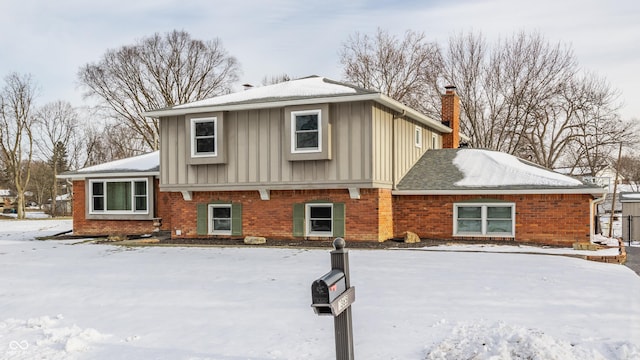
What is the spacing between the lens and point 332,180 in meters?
16.1

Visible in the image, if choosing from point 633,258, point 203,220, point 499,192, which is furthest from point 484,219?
point 203,220

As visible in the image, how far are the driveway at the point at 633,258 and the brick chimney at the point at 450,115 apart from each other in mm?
8298

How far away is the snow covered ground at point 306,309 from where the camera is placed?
19.5ft

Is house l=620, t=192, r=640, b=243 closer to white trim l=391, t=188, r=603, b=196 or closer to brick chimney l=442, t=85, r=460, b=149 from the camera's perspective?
brick chimney l=442, t=85, r=460, b=149

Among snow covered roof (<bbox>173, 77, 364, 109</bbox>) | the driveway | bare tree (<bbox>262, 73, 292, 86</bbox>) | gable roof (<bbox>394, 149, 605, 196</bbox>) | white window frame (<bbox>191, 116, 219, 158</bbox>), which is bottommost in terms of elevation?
the driveway

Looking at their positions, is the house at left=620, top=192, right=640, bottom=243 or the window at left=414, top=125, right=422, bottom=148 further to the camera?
the house at left=620, top=192, right=640, bottom=243

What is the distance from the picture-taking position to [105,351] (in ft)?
20.0

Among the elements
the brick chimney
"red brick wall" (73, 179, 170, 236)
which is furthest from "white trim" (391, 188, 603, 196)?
"red brick wall" (73, 179, 170, 236)

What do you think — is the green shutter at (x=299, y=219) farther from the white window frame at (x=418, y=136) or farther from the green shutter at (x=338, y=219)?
the white window frame at (x=418, y=136)

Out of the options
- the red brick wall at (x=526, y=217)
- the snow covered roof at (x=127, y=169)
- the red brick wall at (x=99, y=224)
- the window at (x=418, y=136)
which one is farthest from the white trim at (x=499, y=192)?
the red brick wall at (x=99, y=224)

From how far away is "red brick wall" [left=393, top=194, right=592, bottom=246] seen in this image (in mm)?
15672

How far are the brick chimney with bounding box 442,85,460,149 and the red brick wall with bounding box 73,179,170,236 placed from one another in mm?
12628

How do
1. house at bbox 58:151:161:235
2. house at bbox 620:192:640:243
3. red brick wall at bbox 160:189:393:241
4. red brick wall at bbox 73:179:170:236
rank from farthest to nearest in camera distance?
1. house at bbox 620:192:640:243
2. red brick wall at bbox 73:179:170:236
3. house at bbox 58:151:161:235
4. red brick wall at bbox 160:189:393:241

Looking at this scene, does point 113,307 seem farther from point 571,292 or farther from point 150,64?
point 150,64
